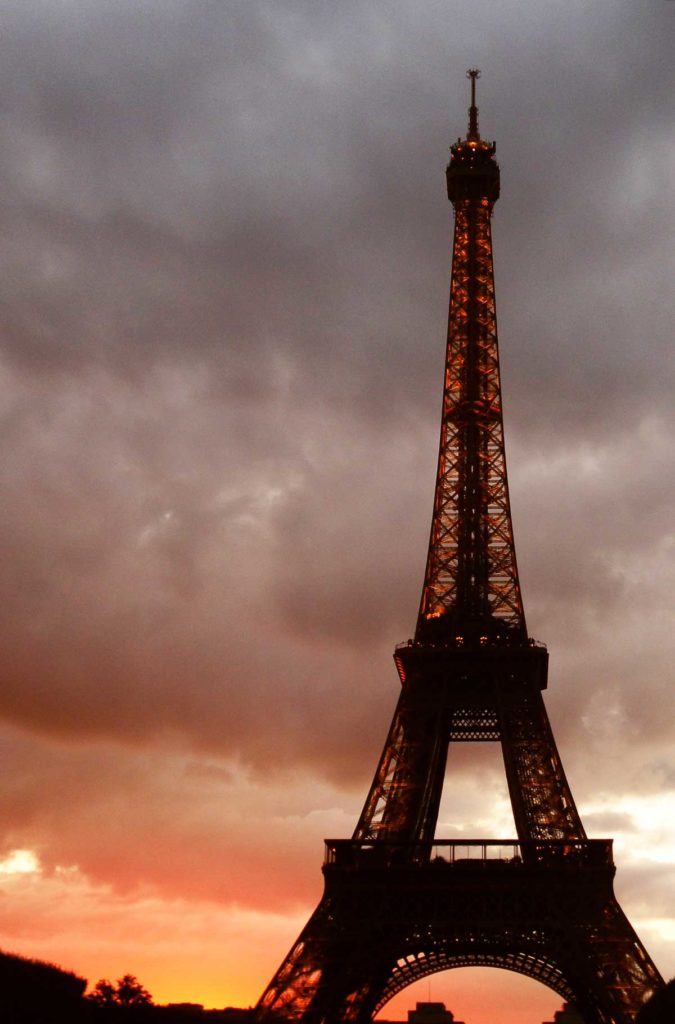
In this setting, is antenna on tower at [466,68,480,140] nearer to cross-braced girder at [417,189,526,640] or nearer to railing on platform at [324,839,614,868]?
cross-braced girder at [417,189,526,640]

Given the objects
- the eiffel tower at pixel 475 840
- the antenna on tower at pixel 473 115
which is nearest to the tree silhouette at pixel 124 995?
the eiffel tower at pixel 475 840

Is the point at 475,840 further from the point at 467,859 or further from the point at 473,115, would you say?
the point at 473,115

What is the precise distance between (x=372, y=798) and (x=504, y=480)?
23308mm

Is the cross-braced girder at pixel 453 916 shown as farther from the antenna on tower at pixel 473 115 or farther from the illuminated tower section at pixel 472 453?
the antenna on tower at pixel 473 115

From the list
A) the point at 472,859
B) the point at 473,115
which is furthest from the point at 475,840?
the point at 473,115

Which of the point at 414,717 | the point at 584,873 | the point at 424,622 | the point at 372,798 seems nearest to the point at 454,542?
the point at 424,622

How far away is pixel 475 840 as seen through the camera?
2953 inches

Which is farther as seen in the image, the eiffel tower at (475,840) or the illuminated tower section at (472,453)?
the illuminated tower section at (472,453)

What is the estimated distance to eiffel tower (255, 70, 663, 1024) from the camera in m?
71.6

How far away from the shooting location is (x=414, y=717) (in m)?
83.4

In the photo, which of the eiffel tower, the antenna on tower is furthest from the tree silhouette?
the antenna on tower

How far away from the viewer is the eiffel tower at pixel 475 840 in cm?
7162

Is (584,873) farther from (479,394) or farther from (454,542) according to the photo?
(479,394)

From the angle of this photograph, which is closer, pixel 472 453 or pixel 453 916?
pixel 453 916
